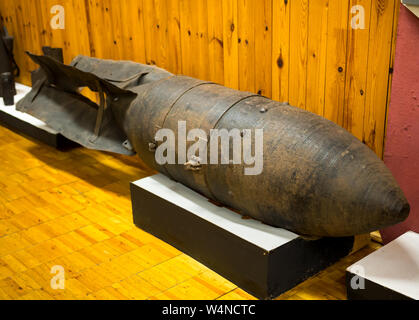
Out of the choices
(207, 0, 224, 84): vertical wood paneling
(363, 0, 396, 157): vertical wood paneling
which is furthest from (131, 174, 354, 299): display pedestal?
(207, 0, 224, 84): vertical wood paneling

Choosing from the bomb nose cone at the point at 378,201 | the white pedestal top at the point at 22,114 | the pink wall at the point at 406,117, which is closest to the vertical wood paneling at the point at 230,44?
the pink wall at the point at 406,117

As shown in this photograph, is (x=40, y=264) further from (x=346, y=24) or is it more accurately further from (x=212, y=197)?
(x=346, y=24)

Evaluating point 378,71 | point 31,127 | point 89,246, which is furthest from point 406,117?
point 31,127

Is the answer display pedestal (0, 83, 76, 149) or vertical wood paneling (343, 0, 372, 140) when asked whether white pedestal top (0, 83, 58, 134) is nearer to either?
display pedestal (0, 83, 76, 149)

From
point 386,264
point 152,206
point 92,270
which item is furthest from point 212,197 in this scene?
point 386,264

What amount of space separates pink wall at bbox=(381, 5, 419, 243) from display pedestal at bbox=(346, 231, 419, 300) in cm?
20

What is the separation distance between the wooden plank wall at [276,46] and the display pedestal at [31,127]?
0.65 metres

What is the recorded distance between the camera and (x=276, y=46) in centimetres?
269

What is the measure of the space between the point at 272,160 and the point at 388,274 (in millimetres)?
600

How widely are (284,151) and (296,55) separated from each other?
2.40 feet

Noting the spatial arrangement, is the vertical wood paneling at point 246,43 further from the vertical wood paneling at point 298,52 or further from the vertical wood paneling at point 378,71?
the vertical wood paneling at point 378,71

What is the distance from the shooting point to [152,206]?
8.48 ft

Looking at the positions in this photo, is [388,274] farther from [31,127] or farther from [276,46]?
[31,127]

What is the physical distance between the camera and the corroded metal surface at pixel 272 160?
1.93m
